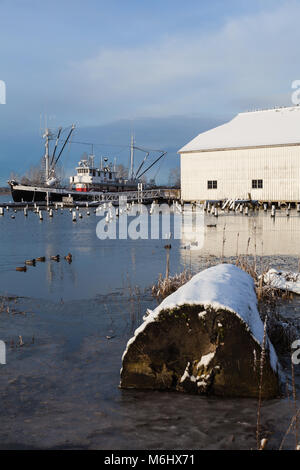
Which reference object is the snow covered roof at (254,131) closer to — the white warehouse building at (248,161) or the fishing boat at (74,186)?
the white warehouse building at (248,161)

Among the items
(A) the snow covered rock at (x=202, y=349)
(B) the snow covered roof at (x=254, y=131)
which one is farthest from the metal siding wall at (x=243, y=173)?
(A) the snow covered rock at (x=202, y=349)

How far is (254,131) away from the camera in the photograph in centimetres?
4666

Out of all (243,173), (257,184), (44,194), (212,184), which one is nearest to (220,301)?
(257,184)

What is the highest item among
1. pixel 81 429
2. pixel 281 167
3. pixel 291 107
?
pixel 291 107

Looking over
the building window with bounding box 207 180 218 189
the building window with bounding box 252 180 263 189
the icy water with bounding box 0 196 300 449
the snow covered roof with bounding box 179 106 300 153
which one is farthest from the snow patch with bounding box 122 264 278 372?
the building window with bounding box 207 180 218 189

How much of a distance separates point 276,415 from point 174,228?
23.3 m

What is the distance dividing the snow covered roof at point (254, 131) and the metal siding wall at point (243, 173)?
819mm

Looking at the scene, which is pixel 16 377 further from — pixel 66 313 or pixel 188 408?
pixel 66 313

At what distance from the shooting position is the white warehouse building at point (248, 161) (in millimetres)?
42500

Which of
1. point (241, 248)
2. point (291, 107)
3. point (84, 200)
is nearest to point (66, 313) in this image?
point (241, 248)

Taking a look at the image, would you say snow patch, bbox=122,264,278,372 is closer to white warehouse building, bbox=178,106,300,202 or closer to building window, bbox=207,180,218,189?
white warehouse building, bbox=178,106,300,202

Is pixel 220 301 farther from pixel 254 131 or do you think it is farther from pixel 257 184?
pixel 254 131

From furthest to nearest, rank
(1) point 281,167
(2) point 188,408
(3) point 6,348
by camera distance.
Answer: (1) point 281,167
(3) point 6,348
(2) point 188,408

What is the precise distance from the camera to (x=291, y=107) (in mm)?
48625
